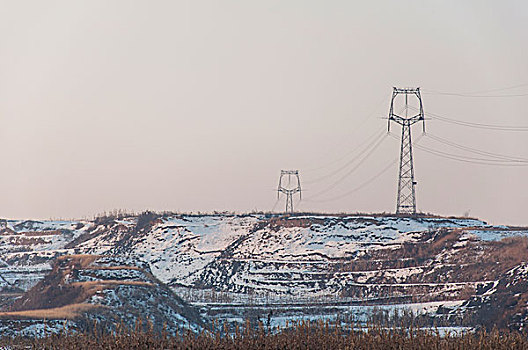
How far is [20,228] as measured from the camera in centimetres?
16712

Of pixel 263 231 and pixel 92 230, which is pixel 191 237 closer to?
pixel 263 231

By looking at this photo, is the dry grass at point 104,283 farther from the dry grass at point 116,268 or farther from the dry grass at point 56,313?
the dry grass at point 56,313

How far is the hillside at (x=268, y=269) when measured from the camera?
86.4 meters

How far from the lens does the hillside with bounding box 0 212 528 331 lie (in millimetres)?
86438

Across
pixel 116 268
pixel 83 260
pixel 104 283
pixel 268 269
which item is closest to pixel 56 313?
pixel 104 283

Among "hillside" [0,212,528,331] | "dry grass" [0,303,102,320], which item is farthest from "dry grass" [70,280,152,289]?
"dry grass" [0,303,102,320]

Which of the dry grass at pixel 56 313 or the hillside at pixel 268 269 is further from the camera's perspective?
the hillside at pixel 268 269

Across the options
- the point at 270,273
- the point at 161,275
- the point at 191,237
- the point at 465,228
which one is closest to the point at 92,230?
the point at 191,237

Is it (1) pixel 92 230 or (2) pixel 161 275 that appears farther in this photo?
(1) pixel 92 230

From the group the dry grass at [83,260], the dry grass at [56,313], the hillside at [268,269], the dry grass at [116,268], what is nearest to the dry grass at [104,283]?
the hillside at [268,269]

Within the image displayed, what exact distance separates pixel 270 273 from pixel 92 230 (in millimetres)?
49008

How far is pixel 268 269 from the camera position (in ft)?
390

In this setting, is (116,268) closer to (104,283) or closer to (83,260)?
(83,260)

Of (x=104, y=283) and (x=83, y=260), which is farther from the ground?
(x=83, y=260)
